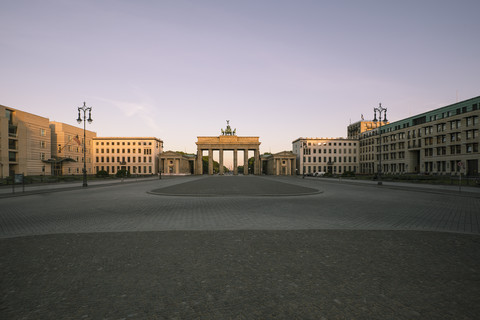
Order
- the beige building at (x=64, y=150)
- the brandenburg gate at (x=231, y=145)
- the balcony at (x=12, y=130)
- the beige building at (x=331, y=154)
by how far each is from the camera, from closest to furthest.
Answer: the balcony at (x=12, y=130) < the beige building at (x=64, y=150) < the brandenburg gate at (x=231, y=145) < the beige building at (x=331, y=154)

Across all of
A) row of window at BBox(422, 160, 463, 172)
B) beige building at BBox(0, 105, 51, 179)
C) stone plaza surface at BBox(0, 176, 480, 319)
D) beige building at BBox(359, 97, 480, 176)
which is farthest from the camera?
row of window at BBox(422, 160, 463, 172)

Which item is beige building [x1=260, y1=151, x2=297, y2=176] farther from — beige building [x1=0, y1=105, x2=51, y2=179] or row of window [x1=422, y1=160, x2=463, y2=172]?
beige building [x1=0, y1=105, x2=51, y2=179]

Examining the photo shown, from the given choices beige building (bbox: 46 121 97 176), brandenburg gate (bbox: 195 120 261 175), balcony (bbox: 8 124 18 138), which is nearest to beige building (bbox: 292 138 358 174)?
brandenburg gate (bbox: 195 120 261 175)

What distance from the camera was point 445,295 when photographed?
11.9 feet

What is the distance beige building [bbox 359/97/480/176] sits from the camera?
57.6 m

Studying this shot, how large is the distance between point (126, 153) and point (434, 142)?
111 meters

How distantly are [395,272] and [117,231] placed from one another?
735 cm

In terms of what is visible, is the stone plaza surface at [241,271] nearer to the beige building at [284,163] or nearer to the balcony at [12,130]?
the balcony at [12,130]

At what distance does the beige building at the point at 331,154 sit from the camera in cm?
11112

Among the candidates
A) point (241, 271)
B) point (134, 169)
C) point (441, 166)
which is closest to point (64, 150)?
point (134, 169)

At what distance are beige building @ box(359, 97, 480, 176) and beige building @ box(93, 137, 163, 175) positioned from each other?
3463 inches

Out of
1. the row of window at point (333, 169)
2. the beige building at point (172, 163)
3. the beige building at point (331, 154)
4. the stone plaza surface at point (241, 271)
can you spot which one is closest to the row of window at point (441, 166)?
the row of window at point (333, 169)

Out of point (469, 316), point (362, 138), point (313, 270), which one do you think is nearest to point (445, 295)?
point (469, 316)

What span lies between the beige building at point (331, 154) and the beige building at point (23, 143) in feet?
299
